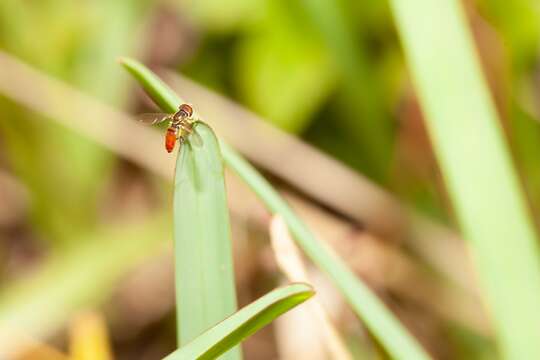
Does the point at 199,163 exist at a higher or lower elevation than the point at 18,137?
lower

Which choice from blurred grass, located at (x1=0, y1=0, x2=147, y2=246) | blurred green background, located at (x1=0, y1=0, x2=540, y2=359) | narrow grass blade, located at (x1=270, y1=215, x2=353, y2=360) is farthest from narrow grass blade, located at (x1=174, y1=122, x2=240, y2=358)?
blurred grass, located at (x1=0, y1=0, x2=147, y2=246)

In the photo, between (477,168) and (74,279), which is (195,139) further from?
(74,279)

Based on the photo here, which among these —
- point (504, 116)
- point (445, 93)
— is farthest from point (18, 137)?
point (445, 93)

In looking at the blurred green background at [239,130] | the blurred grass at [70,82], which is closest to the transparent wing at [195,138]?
the blurred green background at [239,130]

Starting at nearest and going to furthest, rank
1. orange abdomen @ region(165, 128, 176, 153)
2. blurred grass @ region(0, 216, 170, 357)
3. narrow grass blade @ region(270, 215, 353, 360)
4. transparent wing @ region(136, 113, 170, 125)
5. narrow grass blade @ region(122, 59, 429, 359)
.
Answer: narrow grass blade @ region(122, 59, 429, 359)
narrow grass blade @ region(270, 215, 353, 360)
orange abdomen @ region(165, 128, 176, 153)
transparent wing @ region(136, 113, 170, 125)
blurred grass @ region(0, 216, 170, 357)

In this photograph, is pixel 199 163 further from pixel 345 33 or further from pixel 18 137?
pixel 18 137

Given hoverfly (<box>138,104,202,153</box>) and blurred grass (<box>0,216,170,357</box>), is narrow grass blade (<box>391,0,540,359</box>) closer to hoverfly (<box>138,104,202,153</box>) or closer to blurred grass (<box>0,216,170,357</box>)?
hoverfly (<box>138,104,202,153</box>)
